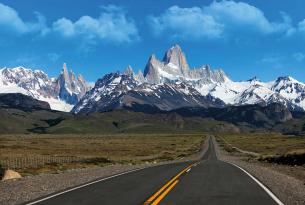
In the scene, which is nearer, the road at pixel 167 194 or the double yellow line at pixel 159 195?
the double yellow line at pixel 159 195

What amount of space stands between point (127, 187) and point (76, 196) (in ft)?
15.4

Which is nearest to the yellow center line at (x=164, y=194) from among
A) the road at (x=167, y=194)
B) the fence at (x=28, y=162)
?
the road at (x=167, y=194)

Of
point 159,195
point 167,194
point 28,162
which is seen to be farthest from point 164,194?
Result: point 28,162

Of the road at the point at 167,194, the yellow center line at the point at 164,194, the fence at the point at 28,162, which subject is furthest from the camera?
the fence at the point at 28,162

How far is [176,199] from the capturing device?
20.8m

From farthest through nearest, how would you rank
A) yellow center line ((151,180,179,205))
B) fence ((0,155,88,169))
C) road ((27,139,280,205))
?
fence ((0,155,88,169)) → road ((27,139,280,205)) → yellow center line ((151,180,179,205))

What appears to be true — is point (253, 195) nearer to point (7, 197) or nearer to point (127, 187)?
point (127, 187)

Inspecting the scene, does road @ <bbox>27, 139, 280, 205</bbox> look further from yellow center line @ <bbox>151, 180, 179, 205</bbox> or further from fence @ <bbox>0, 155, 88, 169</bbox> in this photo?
fence @ <bbox>0, 155, 88, 169</bbox>

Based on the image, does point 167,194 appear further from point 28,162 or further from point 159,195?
point 28,162

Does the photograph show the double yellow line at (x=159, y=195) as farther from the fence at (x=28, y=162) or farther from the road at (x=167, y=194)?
the fence at (x=28, y=162)

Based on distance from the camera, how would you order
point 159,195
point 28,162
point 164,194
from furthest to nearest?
point 28,162
point 164,194
point 159,195

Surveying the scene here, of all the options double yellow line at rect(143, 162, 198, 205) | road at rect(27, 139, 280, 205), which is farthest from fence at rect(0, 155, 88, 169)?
double yellow line at rect(143, 162, 198, 205)

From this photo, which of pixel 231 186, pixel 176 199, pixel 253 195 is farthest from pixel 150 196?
pixel 231 186

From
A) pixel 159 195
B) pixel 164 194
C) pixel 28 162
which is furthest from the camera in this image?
pixel 28 162
